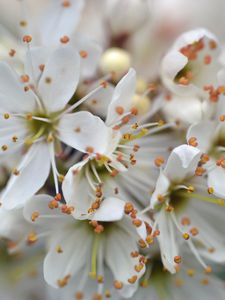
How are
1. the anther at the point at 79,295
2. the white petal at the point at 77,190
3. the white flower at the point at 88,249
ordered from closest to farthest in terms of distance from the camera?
1. the white petal at the point at 77,190
2. the white flower at the point at 88,249
3. the anther at the point at 79,295

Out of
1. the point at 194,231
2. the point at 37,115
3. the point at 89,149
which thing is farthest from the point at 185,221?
the point at 37,115

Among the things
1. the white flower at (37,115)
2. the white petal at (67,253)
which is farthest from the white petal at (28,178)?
the white petal at (67,253)

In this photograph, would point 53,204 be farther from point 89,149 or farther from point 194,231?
point 194,231

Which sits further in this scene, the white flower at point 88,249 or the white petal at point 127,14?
the white petal at point 127,14

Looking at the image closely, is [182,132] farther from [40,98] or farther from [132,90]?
[40,98]

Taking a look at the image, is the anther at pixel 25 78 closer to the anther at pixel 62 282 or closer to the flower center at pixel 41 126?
the flower center at pixel 41 126

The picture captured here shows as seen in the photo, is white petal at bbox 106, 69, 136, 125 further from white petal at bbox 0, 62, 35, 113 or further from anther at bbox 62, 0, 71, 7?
anther at bbox 62, 0, 71, 7
